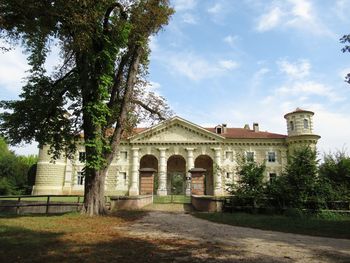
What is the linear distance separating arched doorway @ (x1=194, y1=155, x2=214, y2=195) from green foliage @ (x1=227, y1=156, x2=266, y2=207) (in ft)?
78.8

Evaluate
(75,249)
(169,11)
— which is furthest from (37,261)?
(169,11)

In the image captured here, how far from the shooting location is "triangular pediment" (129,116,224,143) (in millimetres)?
40469

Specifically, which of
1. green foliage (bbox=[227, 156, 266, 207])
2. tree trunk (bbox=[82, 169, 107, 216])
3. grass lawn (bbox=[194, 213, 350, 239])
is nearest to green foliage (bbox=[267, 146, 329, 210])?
green foliage (bbox=[227, 156, 266, 207])

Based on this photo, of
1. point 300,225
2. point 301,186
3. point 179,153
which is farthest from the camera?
point 179,153

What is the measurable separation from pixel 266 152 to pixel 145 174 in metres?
23.2

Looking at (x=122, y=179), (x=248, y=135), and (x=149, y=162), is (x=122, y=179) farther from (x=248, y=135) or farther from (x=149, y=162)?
(x=248, y=135)

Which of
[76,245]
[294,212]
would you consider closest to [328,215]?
[294,212]

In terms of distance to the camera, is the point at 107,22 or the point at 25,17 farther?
the point at 107,22

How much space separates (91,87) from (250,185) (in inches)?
377

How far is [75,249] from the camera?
6.51 m

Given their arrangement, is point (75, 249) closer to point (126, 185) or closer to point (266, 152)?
point (126, 185)

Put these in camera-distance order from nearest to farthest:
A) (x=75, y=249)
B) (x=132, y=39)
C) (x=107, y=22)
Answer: (x=75, y=249), (x=107, y=22), (x=132, y=39)

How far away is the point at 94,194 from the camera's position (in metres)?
14.0

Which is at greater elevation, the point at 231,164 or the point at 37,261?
the point at 231,164
